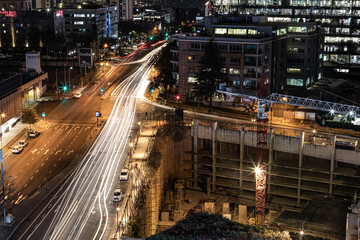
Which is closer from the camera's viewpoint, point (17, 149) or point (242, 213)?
point (242, 213)

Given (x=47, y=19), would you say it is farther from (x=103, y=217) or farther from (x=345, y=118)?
(x=103, y=217)

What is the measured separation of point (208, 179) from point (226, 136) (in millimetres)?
6986

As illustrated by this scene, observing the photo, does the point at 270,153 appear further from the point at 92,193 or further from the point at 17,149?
the point at 17,149

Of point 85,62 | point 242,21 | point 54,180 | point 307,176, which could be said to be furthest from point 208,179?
point 85,62

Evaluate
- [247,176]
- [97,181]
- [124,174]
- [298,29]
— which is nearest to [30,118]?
[97,181]

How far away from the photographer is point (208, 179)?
257 feet

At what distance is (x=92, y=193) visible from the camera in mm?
65062

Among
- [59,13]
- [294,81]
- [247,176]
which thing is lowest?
[247,176]

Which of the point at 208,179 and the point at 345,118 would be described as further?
the point at 345,118

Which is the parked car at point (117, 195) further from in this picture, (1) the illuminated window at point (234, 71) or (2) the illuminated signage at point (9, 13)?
(2) the illuminated signage at point (9, 13)

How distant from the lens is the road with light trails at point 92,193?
181 ft

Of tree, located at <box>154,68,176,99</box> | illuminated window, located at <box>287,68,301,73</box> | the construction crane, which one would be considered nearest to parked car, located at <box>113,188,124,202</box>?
Result: the construction crane

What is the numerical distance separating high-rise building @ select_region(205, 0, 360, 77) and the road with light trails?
68096mm

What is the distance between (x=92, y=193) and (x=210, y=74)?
135 feet
